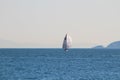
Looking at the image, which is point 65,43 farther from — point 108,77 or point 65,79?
point 108,77

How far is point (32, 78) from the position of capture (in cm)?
8988

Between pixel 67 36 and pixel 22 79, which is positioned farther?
pixel 22 79

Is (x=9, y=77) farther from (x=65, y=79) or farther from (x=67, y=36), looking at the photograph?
(x=67, y=36)

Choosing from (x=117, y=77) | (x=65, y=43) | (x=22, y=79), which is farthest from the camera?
(x=117, y=77)

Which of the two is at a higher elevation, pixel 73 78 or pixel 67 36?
pixel 67 36

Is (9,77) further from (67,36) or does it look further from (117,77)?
(67,36)

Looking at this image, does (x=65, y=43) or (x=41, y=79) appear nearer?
(x=65, y=43)

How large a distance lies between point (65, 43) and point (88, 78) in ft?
97.6

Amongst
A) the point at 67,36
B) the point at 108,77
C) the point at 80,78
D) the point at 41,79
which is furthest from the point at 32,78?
the point at 67,36

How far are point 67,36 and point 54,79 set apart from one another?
2600 centimetres

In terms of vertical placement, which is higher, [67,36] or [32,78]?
[67,36]

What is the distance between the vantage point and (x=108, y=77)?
93.9 meters

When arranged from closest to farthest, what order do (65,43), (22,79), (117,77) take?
(65,43) → (22,79) → (117,77)

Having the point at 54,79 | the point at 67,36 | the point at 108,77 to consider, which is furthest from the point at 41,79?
the point at 67,36
